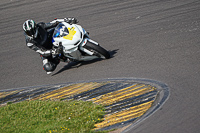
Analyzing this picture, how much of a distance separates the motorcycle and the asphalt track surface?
1.18 ft

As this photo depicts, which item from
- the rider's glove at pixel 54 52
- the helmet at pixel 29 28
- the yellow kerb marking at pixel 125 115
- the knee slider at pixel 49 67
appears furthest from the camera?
the knee slider at pixel 49 67

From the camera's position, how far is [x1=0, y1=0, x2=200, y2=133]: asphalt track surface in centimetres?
593

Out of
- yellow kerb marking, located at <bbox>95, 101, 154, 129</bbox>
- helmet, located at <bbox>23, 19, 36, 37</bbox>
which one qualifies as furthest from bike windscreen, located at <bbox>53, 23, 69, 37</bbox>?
yellow kerb marking, located at <bbox>95, 101, 154, 129</bbox>

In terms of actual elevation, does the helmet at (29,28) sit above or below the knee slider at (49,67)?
above

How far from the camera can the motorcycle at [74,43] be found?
8625 millimetres

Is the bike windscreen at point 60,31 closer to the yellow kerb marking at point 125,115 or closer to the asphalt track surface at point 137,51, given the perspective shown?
the asphalt track surface at point 137,51

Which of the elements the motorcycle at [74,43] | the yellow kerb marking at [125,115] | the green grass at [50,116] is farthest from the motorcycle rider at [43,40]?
the yellow kerb marking at [125,115]

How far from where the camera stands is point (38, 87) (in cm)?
851

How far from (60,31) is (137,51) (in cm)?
217

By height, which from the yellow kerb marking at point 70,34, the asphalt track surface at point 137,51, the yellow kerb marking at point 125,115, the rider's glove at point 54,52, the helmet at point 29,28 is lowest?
the yellow kerb marking at point 125,115

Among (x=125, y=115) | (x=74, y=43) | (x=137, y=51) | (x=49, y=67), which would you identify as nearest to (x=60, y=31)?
(x=74, y=43)

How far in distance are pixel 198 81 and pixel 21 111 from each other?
3.79 metres

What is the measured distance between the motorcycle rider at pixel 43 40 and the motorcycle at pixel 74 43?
0.91 ft

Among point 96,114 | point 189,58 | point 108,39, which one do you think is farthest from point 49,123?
point 108,39
